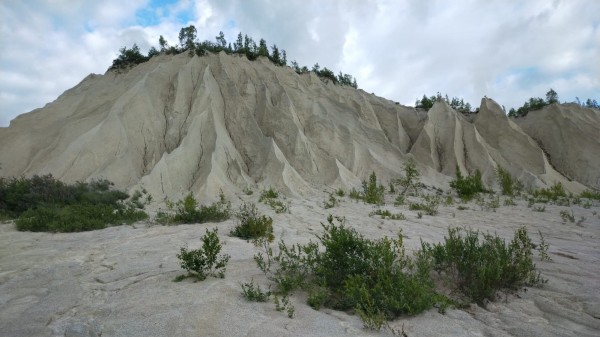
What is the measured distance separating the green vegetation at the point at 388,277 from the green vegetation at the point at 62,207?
20.9 feet

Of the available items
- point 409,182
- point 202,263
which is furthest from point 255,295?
point 409,182

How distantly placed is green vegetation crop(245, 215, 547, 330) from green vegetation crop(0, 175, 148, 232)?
6379 mm

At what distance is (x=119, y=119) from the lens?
19.9m

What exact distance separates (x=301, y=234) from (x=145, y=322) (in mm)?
4581

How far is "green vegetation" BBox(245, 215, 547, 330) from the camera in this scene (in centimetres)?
414

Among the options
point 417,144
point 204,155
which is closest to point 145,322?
point 204,155

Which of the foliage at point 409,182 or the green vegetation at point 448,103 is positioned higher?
the green vegetation at point 448,103

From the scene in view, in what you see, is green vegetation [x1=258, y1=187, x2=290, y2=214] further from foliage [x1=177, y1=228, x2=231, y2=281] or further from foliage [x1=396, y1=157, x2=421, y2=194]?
foliage [x1=396, y1=157, x2=421, y2=194]

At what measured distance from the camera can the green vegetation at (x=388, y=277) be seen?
414 centimetres

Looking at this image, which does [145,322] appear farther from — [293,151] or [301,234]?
[293,151]

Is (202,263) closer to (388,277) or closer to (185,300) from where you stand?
(185,300)

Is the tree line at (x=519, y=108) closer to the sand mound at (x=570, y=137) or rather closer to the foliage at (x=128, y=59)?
the sand mound at (x=570, y=137)

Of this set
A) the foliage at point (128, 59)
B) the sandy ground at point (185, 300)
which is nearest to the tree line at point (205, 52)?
the foliage at point (128, 59)

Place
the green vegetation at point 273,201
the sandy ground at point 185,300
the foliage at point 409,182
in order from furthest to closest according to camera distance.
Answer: the foliage at point 409,182 < the green vegetation at point 273,201 < the sandy ground at point 185,300
